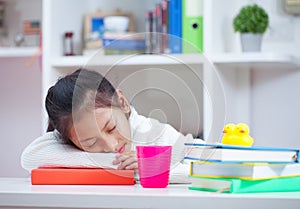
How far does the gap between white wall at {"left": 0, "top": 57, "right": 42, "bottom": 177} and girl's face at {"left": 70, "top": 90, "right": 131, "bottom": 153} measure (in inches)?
71.5

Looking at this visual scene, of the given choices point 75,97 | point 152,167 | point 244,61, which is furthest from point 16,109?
point 152,167

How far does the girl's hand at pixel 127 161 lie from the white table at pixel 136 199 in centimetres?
12

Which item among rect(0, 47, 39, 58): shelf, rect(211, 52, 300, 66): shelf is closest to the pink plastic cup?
rect(211, 52, 300, 66): shelf

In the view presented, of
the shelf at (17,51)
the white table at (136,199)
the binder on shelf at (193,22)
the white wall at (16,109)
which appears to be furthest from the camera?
the white wall at (16,109)

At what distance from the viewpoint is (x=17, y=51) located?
2.68 metres

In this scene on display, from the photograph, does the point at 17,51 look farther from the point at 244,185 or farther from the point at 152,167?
the point at 244,185

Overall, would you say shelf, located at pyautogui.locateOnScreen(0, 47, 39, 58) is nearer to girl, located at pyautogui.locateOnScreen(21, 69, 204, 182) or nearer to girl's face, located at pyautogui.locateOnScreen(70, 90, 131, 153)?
girl, located at pyautogui.locateOnScreen(21, 69, 204, 182)

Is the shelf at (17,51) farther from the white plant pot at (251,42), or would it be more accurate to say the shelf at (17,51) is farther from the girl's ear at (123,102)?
the girl's ear at (123,102)

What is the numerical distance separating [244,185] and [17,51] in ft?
6.13

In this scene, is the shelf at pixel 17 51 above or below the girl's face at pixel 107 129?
above

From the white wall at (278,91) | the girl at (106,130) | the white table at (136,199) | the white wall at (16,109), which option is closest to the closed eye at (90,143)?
the girl at (106,130)

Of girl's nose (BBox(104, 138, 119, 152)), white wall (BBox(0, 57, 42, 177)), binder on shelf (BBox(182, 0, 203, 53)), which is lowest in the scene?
white wall (BBox(0, 57, 42, 177))

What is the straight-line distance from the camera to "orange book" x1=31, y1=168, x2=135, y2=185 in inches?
45.0

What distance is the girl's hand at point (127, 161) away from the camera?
1141mm
